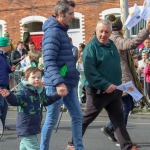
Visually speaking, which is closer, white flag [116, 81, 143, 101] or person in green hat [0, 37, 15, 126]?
white flag [116, 81, 143, 101]

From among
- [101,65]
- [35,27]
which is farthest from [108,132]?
[35,27]

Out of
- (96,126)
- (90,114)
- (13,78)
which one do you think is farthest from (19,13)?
(90,114)

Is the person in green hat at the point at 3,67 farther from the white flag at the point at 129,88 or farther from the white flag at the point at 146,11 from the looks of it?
the white flag at the point at 129,88

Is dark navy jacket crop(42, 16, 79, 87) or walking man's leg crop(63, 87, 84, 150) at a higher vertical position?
dark navy jacket crop(42, 16, 79, 87)

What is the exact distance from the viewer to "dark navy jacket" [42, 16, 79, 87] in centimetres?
655

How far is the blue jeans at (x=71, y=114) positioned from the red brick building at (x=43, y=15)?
736 inches

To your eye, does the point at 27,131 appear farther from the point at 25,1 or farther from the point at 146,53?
the point at 25,1

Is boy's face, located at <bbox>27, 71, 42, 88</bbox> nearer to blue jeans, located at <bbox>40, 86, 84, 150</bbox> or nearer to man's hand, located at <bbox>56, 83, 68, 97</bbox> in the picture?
man's hand, located at <bbox>56, 83, 68, 97</bbox>

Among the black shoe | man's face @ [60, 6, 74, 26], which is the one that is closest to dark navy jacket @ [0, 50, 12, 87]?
the black shoe

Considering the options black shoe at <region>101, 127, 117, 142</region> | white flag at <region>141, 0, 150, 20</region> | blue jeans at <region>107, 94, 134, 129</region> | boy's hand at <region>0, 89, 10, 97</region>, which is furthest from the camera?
black shoe at <region>101, 127, 117, 142</region>

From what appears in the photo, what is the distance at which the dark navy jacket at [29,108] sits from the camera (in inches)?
250

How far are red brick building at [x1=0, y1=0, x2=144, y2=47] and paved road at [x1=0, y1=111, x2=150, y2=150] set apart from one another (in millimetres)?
14582

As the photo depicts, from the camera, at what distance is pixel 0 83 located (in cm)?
968

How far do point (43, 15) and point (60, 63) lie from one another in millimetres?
20800
